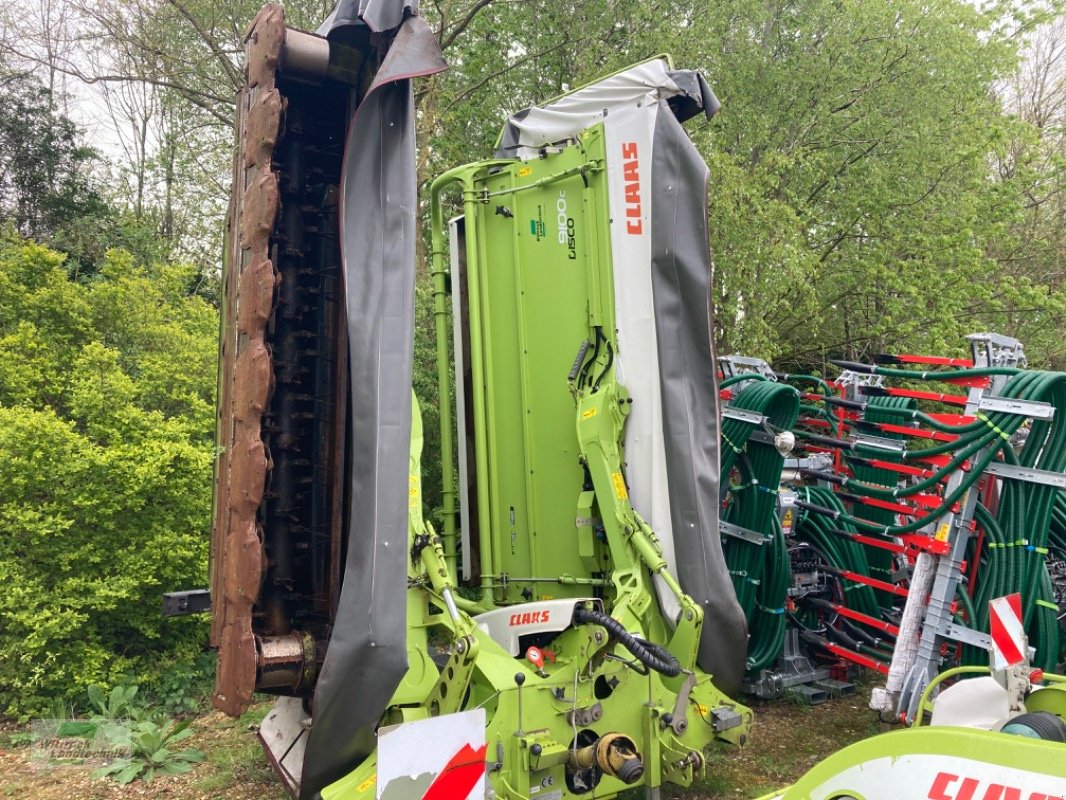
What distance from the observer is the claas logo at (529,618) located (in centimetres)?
372

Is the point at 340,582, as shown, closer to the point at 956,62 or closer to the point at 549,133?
the point at 549,133

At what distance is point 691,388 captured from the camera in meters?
4.30

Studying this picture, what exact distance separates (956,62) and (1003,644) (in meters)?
10.9

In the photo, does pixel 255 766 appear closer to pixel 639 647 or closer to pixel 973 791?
pixel 639 647

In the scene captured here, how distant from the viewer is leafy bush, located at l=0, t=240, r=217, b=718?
5.18 m

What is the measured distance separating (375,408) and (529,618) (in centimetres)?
132

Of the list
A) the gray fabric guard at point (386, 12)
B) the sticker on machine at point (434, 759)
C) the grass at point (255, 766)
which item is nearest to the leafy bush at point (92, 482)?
the grass at point (255, 766)

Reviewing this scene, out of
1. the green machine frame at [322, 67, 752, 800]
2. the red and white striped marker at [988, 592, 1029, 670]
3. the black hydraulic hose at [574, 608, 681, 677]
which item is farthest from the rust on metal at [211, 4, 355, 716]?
the red and white striped marker at [988, 592, 1029, 670]

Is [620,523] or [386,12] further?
[620,523]

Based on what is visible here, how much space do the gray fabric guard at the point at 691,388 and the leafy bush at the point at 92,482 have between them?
3344 millimetres

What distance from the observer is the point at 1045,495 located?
4.46m

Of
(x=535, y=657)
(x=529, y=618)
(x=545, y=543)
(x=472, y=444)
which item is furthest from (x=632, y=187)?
(x=535, y=657)

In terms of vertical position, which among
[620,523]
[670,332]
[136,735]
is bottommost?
[136,735]

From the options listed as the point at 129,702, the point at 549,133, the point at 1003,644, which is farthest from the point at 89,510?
the point at 1003,644
